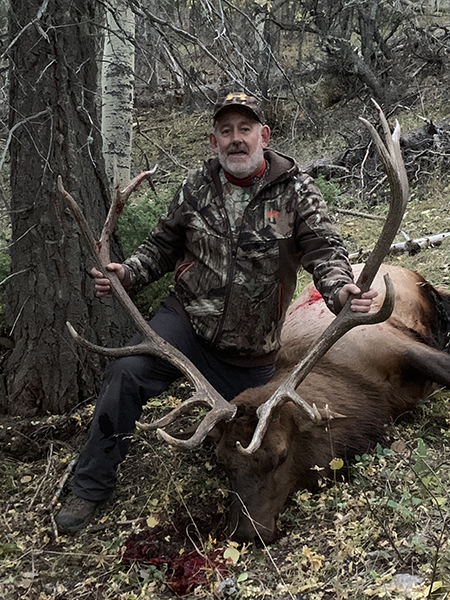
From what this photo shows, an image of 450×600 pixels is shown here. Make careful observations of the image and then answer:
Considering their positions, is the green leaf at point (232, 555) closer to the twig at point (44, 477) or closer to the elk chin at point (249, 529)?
the elk chin at point (249, 529)

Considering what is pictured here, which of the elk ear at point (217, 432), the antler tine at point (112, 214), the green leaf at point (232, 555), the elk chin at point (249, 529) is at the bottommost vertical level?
the green leaf at point (232, 555)

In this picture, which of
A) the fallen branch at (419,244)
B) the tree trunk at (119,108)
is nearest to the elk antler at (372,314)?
the tree trunk at (119,108)

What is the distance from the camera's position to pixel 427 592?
2.45m

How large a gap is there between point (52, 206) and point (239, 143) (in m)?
1.34

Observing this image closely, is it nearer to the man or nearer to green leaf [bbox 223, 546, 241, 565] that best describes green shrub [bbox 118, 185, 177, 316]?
the man

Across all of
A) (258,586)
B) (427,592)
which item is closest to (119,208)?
(258,586)

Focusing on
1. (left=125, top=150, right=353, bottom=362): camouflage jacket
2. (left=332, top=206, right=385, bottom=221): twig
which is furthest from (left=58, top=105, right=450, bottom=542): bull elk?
(left=332, top=206, right=385, bottom=221): twig

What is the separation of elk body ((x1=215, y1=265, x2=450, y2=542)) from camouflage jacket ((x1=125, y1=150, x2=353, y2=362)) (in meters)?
0.40

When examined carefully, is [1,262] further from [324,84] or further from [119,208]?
[324,84]

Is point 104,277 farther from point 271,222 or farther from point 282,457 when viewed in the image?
point 282,457

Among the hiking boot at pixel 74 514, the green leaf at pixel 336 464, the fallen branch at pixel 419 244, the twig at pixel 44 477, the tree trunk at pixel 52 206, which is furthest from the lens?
the fallen branch at pixel 419 244

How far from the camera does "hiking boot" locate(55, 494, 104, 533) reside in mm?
3527

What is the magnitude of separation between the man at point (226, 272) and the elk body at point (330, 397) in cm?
38

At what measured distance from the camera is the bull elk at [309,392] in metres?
3.22
